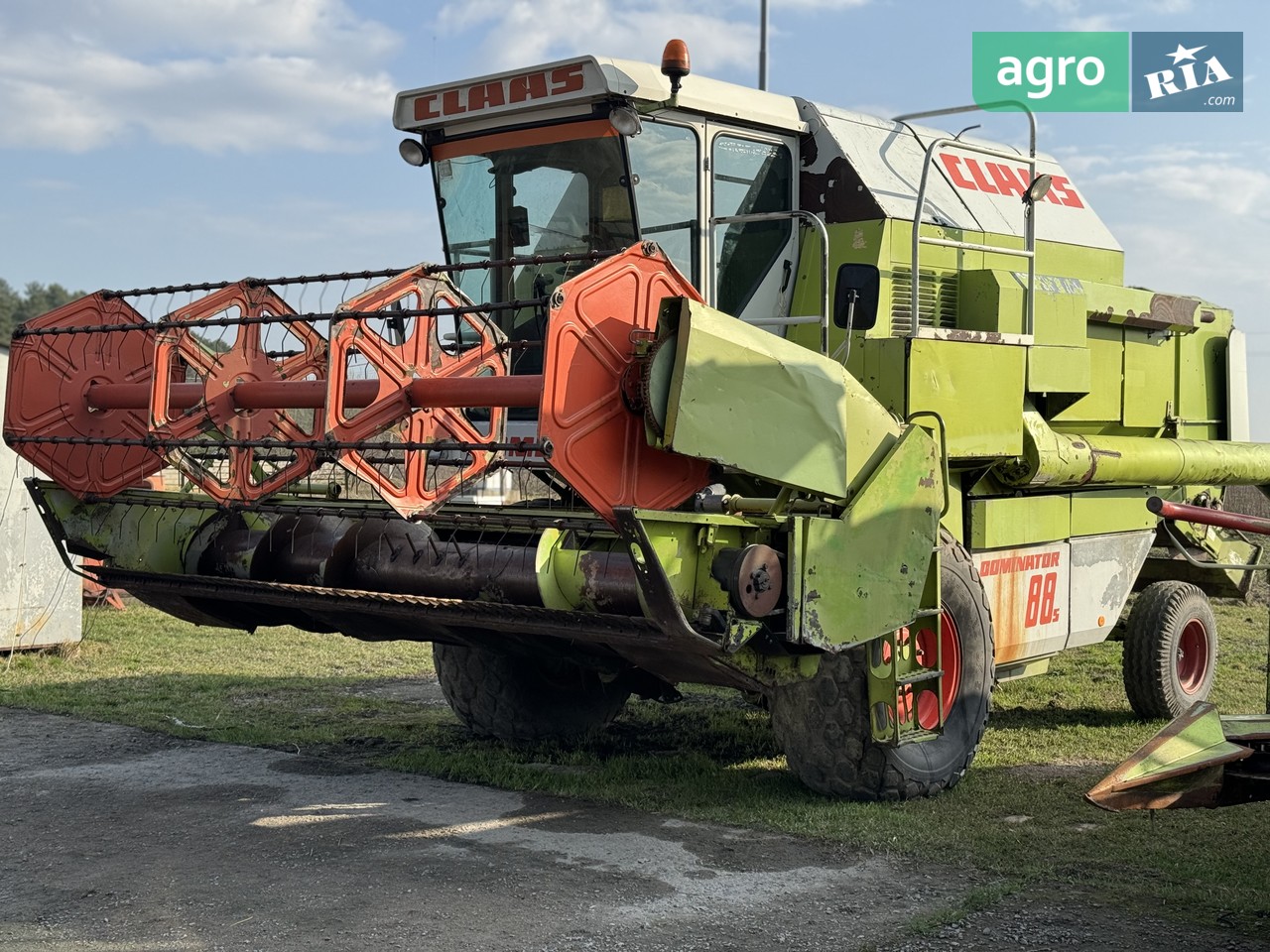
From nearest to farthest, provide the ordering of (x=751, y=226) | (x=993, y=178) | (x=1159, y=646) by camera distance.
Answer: (x=751, y=226)
(x=993, y=178)
(x=1159, y=646)

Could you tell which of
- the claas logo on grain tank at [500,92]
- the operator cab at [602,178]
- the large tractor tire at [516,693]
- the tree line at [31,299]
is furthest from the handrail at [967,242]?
the tree line at [31,299]

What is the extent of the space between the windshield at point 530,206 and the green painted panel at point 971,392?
4.95 feet

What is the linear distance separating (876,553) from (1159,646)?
12.6 feet

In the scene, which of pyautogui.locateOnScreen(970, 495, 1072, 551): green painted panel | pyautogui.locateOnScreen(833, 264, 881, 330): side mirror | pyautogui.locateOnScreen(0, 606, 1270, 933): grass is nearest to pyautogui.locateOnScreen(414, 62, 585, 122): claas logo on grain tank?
pyautogui.locateOnScreen(833, 264, 881, 330): side mirror

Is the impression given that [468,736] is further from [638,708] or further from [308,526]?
[308,526]

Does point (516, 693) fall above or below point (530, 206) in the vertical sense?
below

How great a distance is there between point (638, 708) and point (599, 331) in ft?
14.3

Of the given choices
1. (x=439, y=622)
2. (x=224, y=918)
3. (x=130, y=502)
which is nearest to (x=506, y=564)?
(x=439, y=622)

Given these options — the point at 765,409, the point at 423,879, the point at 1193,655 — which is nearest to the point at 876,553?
the point at 765,409

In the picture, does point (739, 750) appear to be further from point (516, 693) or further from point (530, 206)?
point (530, 206)

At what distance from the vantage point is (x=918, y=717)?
6.24m

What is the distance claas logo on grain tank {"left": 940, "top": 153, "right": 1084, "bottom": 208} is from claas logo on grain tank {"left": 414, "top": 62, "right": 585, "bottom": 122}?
2.47 m

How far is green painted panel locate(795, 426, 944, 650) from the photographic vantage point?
17.9ft

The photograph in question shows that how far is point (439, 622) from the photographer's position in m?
6.10
